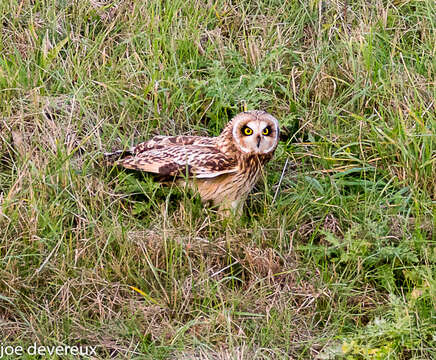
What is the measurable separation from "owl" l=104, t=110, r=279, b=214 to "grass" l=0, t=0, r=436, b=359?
108 millimetres

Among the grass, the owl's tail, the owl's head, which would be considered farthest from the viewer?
the owl's tail

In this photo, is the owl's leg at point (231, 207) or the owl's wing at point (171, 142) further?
the owl's wing at point (171, 142)

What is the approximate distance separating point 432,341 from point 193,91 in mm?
2396

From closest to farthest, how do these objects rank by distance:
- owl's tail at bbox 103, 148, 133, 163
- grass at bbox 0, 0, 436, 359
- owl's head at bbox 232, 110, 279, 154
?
grass at bbox 0, 0, 436, 359
owl's head at bbox 232, 110, 279, 154
owl's tail at bbox 103, 148, 133, 163

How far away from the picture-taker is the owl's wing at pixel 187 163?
504 centimetres

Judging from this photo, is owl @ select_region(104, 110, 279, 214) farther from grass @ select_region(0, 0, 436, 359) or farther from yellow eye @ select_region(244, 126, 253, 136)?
grass @ select_region(0, 0, 436, 359)

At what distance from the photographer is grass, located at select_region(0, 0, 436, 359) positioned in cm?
434

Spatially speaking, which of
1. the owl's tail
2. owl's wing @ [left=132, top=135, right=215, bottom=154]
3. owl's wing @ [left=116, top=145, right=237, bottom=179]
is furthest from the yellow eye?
the owl's tail

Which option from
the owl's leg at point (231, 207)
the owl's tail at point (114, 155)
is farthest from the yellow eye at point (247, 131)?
the owl's tail at point (114, 155)

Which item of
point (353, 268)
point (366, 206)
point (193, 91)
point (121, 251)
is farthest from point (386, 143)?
point (121, 251)

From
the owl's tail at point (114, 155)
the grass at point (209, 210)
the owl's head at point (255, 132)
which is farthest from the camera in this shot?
the owl's tail at point (114, 155)

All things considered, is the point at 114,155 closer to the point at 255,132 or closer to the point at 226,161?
the point at 226,161

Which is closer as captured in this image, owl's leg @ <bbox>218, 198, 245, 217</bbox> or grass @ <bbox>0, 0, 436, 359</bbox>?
grass @ <bbox>0, 0, 436, 359</bbox>

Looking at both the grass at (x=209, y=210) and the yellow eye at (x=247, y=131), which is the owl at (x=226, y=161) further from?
the grass at (x=209, y=210)
